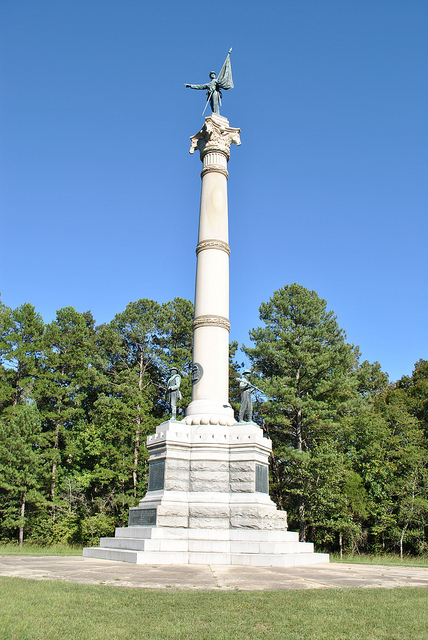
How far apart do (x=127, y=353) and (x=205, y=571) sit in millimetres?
27633

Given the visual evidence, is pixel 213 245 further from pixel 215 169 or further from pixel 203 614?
pixel 203 614

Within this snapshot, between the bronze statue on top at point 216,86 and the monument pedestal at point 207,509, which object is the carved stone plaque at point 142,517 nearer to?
the monument pedestal at point 207,509

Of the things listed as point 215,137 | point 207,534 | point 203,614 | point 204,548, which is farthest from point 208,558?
point 215,137

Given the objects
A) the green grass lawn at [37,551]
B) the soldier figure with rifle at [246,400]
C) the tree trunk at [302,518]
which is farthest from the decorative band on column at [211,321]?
the tree trunk at [302,518]

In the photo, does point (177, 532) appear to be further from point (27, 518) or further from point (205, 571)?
point (27, 518)

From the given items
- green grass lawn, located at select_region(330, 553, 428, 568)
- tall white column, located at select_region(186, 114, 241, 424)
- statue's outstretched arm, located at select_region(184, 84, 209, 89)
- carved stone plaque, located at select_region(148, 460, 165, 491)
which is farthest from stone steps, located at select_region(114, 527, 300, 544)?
statue's outstretched arm, located at select_region(184, 84, 209, 89)

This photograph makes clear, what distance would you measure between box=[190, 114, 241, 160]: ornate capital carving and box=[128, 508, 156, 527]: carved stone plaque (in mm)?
13540

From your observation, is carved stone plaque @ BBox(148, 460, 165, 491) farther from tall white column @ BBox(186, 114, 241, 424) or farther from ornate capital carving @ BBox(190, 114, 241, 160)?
ornate capital carving @ BBox(190, 114, 241, 160)

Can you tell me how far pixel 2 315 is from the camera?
36.4m

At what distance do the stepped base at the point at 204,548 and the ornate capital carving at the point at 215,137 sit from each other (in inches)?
555

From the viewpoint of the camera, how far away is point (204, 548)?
14.1m

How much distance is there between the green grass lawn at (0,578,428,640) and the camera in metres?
5.26

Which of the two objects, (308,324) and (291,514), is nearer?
(291,514)

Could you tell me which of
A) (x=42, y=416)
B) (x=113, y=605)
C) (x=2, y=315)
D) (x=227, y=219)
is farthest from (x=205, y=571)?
(x=2, y=315)
